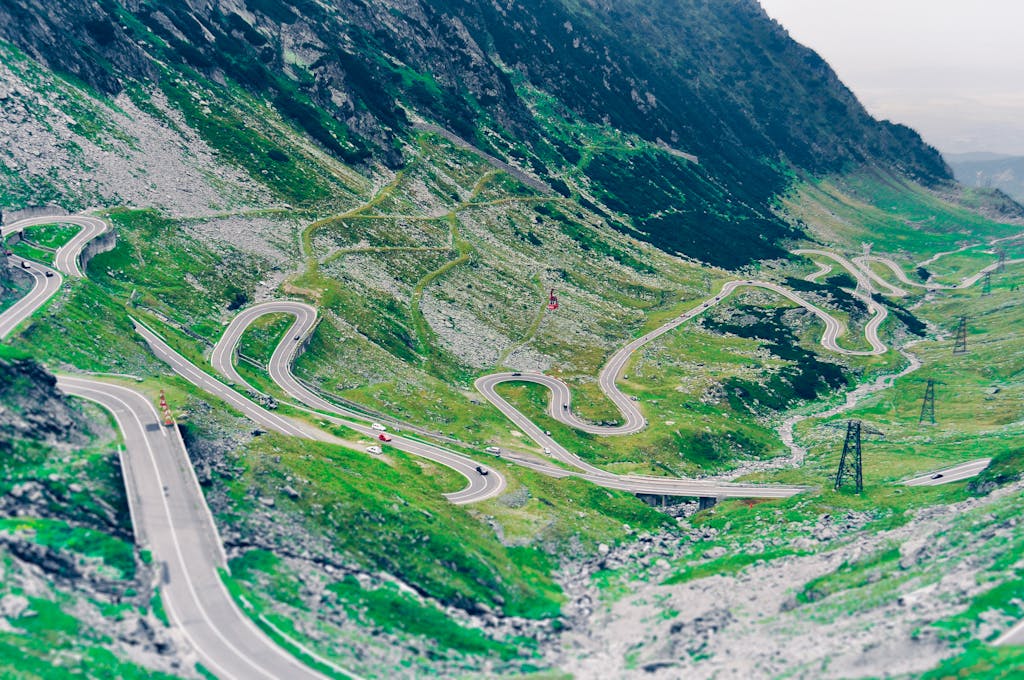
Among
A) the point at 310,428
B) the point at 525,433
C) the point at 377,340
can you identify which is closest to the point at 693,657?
the point at 310,428

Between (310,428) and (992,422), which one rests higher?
(992,422)

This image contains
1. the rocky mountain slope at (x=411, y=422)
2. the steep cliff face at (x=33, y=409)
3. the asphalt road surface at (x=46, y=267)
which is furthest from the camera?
the asphalt road surface at (x=46, y=267)

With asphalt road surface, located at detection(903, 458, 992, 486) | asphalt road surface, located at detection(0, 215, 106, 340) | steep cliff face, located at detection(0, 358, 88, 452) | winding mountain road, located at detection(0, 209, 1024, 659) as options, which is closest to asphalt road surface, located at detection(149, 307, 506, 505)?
winding mountain road, located at detection(0, 209, 1024, 659)

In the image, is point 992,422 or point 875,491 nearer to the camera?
point 875,491

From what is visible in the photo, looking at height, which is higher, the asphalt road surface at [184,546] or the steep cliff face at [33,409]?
the steep cliff face at [33,409]

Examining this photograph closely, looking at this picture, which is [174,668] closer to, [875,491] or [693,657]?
[693,657]

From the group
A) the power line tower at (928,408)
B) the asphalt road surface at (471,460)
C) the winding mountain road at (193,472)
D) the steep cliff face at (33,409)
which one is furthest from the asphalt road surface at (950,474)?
the steep cliff face at (33,409)

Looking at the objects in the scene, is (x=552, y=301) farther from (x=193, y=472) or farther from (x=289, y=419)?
(x=193, y=472)

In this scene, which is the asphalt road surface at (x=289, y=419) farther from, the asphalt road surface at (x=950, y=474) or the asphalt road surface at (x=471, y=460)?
the asphalt road surface at (x=950, y=474)

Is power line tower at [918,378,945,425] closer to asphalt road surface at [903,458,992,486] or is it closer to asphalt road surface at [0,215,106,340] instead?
asphalt road surface at [903,458,992,486]
